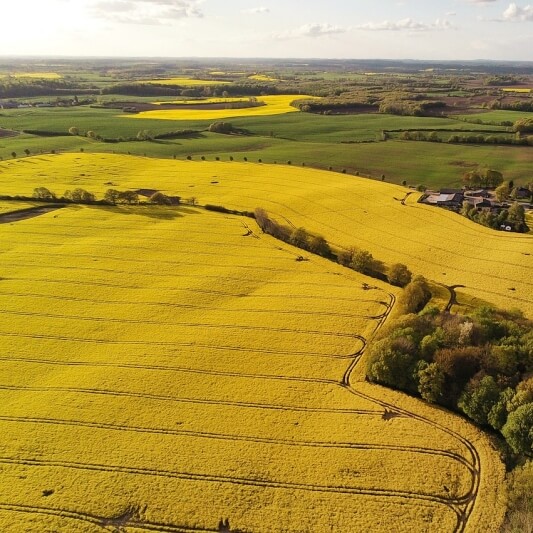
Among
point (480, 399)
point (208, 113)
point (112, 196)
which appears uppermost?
point (208, 113)

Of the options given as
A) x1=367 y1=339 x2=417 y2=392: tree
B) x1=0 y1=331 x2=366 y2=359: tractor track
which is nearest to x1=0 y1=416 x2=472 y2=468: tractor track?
x1=367 y1=339 x2=417 y2=392: tree

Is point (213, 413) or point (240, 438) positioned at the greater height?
point (213, 413)

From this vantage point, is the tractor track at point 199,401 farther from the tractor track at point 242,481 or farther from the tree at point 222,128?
the tree at point 222,128

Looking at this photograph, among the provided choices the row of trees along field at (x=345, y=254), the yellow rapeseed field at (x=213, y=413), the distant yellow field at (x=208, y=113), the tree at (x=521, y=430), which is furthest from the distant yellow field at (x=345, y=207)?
the distant yellow field at (x=208, y=113)

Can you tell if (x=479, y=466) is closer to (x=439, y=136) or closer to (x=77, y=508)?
(x=77, y=508)

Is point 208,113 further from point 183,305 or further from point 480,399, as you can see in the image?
point 480,399

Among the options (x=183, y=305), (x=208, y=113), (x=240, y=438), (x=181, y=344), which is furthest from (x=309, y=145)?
(x=240, y=438)

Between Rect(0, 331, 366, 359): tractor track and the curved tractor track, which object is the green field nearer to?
Rect(0, 331, 366, 359): tractor track

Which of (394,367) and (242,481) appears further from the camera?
(394,367)

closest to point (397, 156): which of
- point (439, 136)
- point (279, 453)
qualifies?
point (439, 136)
